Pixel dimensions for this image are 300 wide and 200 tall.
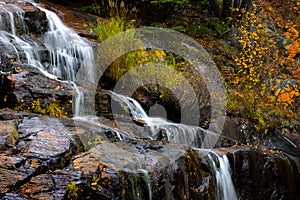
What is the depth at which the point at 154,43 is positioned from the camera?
7.40 meters

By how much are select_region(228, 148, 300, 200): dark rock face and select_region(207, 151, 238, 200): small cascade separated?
0.17 metres

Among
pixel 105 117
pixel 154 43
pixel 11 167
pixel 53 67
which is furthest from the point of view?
pixel 154 43

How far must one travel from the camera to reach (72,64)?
580cm

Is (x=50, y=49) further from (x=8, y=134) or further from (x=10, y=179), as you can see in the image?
(x=10, y=179)

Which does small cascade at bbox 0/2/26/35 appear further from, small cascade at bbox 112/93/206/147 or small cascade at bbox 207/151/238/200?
small cascade at bbox 207/151/238/200

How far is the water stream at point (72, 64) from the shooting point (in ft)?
14.5

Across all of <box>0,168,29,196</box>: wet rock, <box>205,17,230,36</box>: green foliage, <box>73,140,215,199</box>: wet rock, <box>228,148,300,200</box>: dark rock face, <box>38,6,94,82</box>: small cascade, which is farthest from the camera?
<box>205,17,230,36</box>: green foliage

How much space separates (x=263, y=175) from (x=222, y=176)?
4.12 ft

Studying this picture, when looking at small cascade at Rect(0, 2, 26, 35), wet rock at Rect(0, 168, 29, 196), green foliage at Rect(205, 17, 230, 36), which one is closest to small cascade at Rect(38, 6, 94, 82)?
small cascade at Rect(0, 2, 26, 35)

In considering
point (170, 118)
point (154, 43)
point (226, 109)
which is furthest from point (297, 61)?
point (170, 118)

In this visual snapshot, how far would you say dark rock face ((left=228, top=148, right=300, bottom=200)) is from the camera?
4676 millimetres

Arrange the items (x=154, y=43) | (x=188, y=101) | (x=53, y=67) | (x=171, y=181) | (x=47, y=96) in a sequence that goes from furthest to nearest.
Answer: (x=154, y=43) < (x=188, y=101) < (x=53, y=67) < (x=47, y=96) < (x=171, y=181)

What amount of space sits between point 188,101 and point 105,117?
1.96 metres

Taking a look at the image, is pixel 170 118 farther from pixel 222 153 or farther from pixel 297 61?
pixel 297 61
